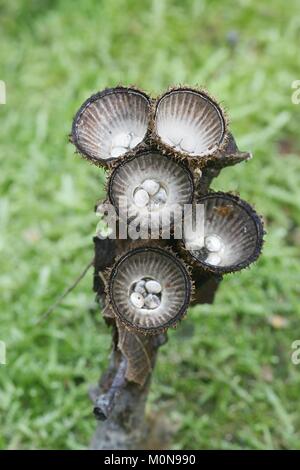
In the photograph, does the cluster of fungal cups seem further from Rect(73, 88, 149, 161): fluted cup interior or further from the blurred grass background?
the blurred grass background

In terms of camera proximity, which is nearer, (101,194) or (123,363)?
(123,363)

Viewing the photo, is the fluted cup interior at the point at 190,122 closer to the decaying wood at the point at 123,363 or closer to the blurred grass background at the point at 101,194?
the decaying wood at the point at 123,363

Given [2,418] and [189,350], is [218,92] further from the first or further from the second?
[2,418]

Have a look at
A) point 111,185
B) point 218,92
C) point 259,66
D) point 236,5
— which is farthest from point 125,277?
point 236,5

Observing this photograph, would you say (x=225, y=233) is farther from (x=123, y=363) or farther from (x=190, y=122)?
(x=123, y=363)

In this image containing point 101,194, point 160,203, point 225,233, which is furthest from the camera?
point 101,194

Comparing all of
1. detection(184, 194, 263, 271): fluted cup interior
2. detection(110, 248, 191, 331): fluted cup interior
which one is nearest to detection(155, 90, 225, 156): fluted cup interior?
detection(184, 194, 263, 271): fluted cup interior

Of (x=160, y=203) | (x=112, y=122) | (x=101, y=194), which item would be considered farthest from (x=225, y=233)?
(x=101, y=194)

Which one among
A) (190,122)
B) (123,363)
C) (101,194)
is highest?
(101,194)
